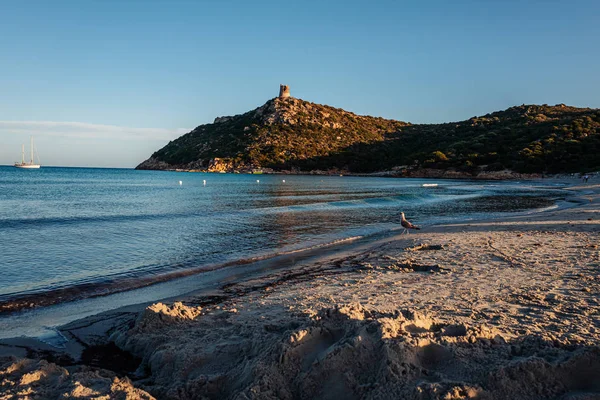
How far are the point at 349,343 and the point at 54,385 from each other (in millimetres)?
2997

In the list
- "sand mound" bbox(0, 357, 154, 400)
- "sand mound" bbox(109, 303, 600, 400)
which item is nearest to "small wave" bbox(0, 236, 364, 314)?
"sand mound" bbox(0, 357, 154, 400)

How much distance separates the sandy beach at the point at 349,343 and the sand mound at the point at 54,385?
0.06ft

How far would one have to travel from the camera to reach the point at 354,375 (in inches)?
150

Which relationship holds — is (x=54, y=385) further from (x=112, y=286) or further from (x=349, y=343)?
(x=112, y=286)

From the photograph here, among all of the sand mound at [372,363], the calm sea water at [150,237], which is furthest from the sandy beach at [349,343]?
the calm sea water at [150,237]

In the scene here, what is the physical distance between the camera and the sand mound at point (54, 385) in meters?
3.84

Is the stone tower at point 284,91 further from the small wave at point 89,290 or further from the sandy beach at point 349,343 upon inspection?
the sandy beach at point 349,343

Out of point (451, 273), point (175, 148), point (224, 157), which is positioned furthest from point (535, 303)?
point (175, 148)

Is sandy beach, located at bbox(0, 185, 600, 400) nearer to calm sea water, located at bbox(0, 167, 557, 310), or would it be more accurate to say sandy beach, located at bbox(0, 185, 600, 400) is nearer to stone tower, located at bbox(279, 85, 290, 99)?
calm sea water, located at bbox(0, 167, 557, 310)

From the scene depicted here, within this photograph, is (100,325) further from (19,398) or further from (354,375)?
(354,375)

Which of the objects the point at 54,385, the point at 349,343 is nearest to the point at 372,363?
the point at 349,343

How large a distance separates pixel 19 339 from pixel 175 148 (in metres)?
151

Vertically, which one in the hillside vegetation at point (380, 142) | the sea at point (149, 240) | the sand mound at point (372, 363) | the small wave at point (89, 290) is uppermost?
the hillside vegetation at point (380, 142)

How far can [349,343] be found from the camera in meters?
4.10
